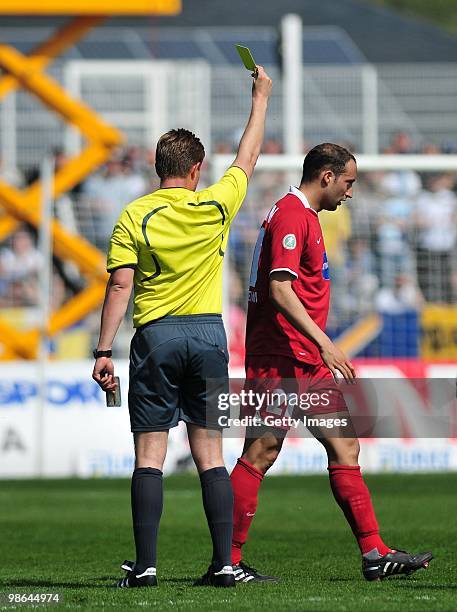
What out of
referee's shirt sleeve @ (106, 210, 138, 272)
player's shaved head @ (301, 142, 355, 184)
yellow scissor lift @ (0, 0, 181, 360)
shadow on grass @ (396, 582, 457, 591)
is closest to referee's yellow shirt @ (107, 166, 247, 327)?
referee's shirt sleeve @ (106, 210, 138, 272)

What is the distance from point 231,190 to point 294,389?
3.40 feet

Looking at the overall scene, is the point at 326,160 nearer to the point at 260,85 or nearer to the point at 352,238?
the point at 260,85

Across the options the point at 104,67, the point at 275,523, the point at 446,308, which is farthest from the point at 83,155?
the point at 275,523

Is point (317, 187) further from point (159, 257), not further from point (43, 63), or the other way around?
point (43, 63)

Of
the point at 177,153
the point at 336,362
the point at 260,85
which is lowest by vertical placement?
the point at 336,362

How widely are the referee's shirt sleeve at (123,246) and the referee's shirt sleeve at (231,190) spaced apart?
17.1 inches

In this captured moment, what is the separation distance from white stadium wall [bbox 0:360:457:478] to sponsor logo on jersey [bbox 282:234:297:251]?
918cm

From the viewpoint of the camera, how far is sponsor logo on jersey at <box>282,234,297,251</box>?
305 inches

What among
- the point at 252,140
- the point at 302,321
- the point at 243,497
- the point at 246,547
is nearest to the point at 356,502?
the point at 243,497

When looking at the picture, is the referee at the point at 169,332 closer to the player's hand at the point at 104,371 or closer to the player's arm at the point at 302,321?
the player's hand at the point at 104,371

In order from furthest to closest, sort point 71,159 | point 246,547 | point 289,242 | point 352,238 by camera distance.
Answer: point 71,159 < point 352,238 < point 246,547 < point 289,242

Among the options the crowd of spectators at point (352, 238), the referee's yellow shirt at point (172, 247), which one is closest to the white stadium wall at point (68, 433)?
the crowd of spectators at point (352, 238)

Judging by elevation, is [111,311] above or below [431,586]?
above

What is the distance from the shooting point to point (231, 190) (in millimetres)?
7715
